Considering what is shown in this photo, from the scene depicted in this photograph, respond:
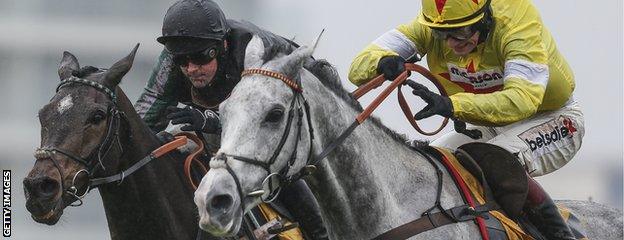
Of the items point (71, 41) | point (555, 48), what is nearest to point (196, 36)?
point (555, 48)

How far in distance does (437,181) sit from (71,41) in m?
47.1

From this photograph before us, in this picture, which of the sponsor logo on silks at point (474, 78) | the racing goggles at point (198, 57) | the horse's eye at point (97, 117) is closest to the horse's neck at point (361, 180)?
the sponsor logo on silks at point (474, 78)

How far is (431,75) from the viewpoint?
9.19 metres

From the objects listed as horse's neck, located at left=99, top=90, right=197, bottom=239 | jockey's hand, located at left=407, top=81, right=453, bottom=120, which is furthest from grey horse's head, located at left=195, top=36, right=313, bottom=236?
horse's neck, located at left=99, top=90, right=197, bottom=239

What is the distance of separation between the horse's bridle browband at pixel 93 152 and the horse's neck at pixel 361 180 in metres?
1.26

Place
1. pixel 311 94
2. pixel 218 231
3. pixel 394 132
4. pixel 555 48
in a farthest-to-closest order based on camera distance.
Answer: pixel 555 48 < pixel 394 132 < pixel 311 94 < pixel 218 231

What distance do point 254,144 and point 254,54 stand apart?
52 cm

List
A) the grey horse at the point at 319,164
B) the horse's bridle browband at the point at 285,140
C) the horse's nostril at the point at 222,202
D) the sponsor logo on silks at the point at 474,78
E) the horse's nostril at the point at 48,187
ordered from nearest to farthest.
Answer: the horse's nostril at the point at 222,202 < the grey horse at the point at 319,164 < the horse's bridle browband at the point at 285,140 < the horse's nostril at the point at 48,187 < the sponsor logo on silks at the point at 474,78

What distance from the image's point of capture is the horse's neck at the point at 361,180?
8336mm

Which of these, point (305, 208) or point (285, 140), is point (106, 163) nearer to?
point (305, 208)

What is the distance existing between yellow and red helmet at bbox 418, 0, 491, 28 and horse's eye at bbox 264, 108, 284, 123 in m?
1.39

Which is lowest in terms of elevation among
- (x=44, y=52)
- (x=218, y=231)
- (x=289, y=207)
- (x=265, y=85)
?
(x=44, y=52)

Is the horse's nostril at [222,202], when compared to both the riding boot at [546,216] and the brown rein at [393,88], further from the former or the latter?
the riding boot at [546,216]

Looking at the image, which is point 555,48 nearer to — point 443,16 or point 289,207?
point 443,16
